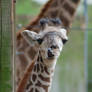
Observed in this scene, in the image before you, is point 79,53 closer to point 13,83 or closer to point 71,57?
point 71,57

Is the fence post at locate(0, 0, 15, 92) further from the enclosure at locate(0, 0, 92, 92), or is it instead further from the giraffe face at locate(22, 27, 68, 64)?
the giraffe face at locate(22, 27, 68, 64)

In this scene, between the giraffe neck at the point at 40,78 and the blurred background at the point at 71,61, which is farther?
the blurred background at the point at 71,61

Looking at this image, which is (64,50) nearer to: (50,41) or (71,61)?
(71,61)

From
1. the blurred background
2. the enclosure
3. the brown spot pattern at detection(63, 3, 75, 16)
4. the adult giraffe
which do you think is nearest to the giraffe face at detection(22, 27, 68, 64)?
the enclosure

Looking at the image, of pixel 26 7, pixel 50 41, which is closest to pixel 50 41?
pixel 50 41

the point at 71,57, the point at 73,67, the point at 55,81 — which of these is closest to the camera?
the point at 55,81

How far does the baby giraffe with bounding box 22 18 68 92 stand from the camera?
3.42 m

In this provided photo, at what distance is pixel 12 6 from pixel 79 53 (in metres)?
6.59

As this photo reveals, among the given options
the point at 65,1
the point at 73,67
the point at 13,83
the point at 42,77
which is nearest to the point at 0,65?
A: the point at 13,83

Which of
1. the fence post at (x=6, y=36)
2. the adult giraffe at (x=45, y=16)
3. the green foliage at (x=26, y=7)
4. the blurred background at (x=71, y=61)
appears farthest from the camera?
the green foliage at (x=26, y=7)

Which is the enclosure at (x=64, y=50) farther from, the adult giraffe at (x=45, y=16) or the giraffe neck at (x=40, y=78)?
the giraffe neck at (x=40, y=78)

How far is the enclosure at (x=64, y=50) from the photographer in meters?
2.52

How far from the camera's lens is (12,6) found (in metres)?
2.57

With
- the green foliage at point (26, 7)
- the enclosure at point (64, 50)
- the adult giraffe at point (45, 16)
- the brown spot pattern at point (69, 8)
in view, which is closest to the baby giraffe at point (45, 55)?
the enclosure at point (64, 50)
